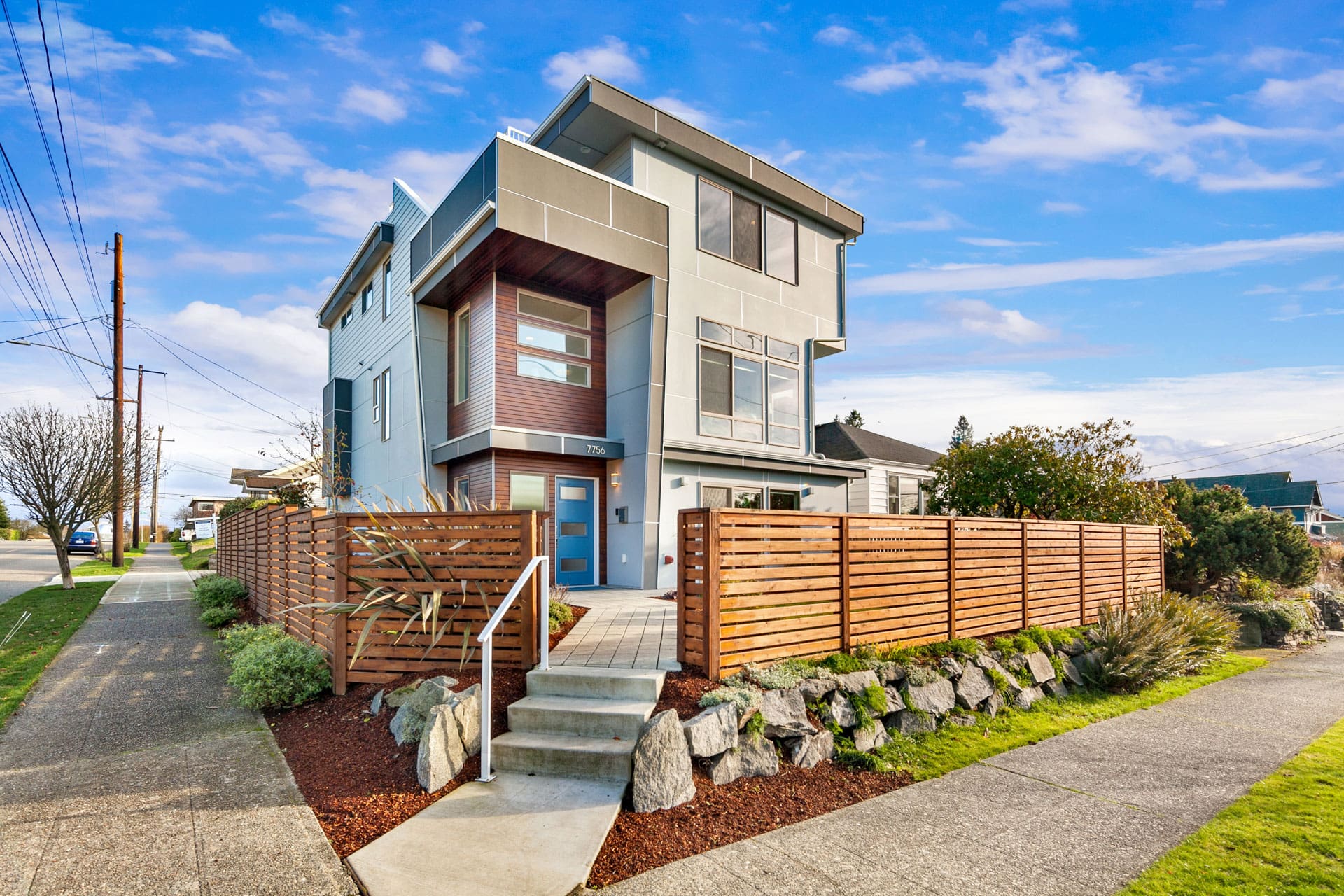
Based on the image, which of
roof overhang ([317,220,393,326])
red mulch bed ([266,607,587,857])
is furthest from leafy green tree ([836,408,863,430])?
red mulch bed ([266,607,587,857])

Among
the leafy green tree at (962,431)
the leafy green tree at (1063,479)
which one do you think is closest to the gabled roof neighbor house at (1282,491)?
the leafy green tree at (962,431)

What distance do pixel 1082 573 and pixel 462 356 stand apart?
427 inches

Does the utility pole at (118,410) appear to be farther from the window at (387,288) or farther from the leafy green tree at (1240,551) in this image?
the leafy green tree at (1240,551)

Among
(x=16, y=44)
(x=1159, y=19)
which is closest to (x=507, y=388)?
(x=16, y=44)

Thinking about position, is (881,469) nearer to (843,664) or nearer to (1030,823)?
(843,664)

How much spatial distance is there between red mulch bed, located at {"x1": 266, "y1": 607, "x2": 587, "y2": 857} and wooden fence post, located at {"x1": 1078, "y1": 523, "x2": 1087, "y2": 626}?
7.91m

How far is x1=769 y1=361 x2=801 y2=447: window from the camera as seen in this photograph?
1422cm

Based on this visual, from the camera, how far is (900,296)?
1461 cm

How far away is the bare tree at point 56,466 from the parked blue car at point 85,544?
796 inches

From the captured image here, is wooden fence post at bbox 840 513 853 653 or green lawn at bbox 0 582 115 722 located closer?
wooden fence post at bbox 840 513 853 653

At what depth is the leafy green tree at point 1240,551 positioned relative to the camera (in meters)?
13.8

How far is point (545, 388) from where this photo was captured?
12.0 meters

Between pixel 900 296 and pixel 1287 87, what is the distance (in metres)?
6.82

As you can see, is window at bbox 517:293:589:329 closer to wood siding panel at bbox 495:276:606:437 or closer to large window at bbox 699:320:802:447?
wood siding panel at bbox 495:276:606:437
